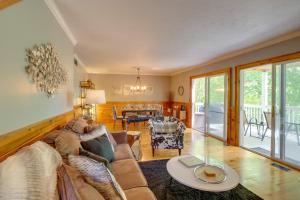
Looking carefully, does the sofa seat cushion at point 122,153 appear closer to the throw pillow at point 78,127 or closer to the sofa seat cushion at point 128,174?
the sofa seat cushion at point 128,174

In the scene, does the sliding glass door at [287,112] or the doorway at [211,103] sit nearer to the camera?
the sliding glass door at [287,112]

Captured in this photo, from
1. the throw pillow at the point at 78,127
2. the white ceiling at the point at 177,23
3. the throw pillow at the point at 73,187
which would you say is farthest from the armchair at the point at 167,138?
the throw pillow at the point at 73,187

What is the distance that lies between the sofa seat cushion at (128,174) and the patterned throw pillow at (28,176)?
0.76m

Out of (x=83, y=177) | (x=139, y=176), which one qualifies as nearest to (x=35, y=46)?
(x=83, y=177)

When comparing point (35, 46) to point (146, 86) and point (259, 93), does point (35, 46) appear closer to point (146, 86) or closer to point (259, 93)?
point (259, 93)

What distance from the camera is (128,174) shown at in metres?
1.76

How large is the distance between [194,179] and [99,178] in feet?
3.42

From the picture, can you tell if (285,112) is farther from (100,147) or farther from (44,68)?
(44,68)

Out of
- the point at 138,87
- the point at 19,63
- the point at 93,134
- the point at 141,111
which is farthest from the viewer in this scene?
the point at 138,87

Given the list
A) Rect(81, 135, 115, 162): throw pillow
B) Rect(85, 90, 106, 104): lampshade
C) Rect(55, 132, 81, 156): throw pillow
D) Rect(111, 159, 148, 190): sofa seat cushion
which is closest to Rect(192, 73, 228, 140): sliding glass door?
Rect(85, 90, 106, 104): lampshade

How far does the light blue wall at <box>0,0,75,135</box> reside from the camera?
1158 mm

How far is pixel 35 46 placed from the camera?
5.18 feet

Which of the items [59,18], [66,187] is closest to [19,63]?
[66,187]

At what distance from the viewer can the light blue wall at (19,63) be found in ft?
3.80
